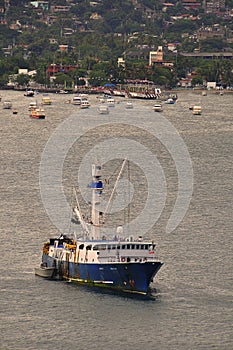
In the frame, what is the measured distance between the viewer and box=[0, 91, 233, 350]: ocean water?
60.0 metres

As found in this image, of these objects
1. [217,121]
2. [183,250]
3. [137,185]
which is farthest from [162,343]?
[217,121]

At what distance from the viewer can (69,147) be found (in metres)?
134

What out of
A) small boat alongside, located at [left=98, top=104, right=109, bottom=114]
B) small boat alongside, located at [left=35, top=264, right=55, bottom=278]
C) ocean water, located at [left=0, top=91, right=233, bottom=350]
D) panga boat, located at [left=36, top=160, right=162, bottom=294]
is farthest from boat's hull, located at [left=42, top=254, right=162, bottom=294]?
small boat alongside, located at [left=98, top=104, right=109, bottom=114]

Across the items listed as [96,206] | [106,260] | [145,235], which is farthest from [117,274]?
[145,235]

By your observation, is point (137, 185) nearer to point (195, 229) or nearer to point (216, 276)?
point (195, 229)

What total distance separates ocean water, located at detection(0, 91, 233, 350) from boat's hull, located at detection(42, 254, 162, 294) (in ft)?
2.00

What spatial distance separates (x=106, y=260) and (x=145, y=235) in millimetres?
12569

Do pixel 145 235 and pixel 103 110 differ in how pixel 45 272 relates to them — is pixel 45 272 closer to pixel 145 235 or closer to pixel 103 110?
pixel 145 235

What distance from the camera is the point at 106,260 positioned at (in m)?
65.9

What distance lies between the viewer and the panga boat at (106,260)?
214 feet

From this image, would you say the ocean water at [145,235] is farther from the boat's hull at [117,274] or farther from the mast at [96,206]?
the mast at [96,206]

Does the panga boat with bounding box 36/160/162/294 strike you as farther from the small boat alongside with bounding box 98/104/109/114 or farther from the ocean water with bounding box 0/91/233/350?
the small boat alongside with bounding box 98/104/109/114

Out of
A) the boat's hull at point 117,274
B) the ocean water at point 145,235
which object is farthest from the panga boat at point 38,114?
the boat's hull at point 117,274

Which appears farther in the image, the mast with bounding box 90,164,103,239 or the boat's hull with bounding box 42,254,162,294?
the mast with bounding box 90,164,103,239
